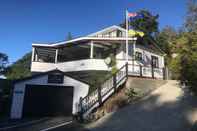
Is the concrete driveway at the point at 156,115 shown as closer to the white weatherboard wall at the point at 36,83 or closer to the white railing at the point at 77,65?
the white weatherboard wall at the point at 36,83

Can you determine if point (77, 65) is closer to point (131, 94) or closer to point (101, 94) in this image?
point (101, 94)

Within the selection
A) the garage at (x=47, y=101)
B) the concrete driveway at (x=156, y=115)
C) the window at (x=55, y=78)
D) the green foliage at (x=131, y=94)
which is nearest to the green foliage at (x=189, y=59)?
the concrete driveway at (x=156, y=115)

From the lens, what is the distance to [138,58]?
21.9 m

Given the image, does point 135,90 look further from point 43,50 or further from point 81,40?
point 43,50

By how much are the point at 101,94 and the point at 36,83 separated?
18.6 feet

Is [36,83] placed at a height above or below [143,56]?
below

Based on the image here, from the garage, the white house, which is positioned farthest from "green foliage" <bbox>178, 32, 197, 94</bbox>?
the garage

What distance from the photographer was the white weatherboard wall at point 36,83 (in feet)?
51.8

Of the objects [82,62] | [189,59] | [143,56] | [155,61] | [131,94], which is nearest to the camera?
[189,59]

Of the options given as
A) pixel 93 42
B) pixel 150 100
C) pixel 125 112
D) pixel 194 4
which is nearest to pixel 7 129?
pixel 125 112

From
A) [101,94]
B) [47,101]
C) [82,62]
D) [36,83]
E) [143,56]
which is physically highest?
[143,56]

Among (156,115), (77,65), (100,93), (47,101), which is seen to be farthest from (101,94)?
(77,65)

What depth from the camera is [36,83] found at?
16.6 meters

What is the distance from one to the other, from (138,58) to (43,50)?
35.6 feet
